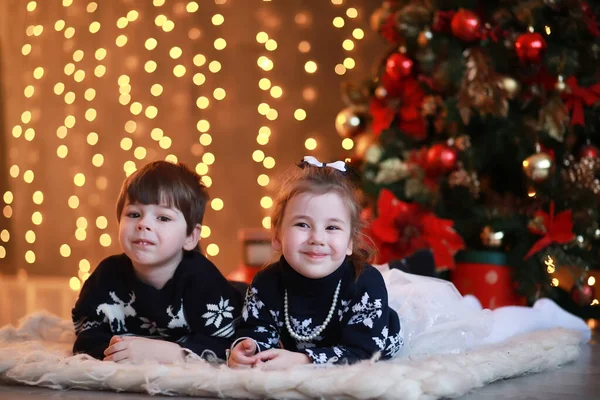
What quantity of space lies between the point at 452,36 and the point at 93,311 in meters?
1.38

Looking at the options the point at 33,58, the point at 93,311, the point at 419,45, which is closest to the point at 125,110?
the point at 33,58

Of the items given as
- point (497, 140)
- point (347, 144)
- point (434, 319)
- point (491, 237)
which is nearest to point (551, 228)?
point (491, 237)

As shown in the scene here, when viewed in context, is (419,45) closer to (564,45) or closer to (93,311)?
(564,45)

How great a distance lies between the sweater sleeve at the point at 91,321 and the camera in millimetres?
1545

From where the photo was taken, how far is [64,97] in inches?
130

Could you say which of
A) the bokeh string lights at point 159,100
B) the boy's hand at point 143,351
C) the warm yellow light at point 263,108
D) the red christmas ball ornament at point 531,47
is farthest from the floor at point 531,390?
the warm yellow light at point 263,108

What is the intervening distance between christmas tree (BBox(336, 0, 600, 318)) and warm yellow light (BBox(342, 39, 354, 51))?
0.48 meters

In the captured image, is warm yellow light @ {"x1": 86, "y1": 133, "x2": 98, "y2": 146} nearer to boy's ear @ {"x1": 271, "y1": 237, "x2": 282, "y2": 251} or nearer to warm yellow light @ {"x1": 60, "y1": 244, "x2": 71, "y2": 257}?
warm yellow light @ {"x1": 60, "y1": 244, "x2": 71, "y2": 257}

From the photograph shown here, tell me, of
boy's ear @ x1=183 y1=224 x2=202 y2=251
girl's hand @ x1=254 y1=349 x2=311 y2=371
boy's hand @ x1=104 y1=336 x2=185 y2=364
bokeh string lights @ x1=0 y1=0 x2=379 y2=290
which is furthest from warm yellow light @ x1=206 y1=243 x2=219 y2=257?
girl's hand @ x1=254 y1=349 x2=311 y2=371

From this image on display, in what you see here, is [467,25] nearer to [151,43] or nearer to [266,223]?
[266,223]

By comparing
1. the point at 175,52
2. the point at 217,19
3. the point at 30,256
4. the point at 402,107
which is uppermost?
the point at 217,19

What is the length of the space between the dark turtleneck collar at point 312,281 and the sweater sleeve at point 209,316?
0.14 metres

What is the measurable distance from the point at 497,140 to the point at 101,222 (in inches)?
65.3

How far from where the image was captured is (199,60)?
310 cm
